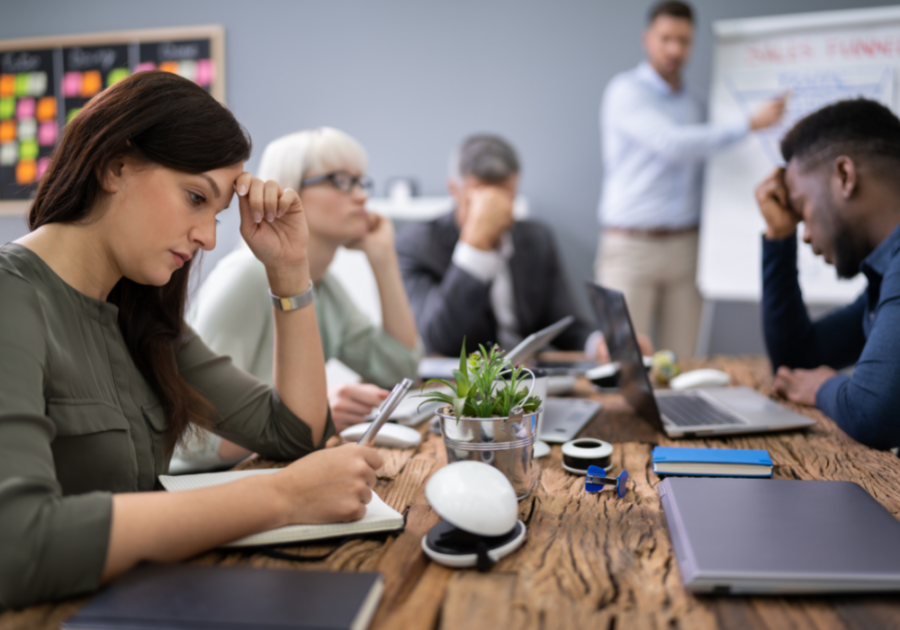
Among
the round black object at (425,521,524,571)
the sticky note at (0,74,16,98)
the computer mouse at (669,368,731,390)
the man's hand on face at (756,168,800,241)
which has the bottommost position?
the computer mouse at (669,368,731,390)

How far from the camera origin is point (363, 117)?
3174mm

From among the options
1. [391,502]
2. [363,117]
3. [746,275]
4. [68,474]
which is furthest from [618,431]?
[363,117]

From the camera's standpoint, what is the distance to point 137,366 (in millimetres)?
867

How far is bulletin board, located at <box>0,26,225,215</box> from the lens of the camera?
3.24m

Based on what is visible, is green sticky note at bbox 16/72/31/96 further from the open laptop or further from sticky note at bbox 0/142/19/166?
the open laptop

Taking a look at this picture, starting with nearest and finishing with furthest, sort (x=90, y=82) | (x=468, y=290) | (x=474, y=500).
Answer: (x=474, y=500) → (x=468, y=290) → (x=90, y=82)

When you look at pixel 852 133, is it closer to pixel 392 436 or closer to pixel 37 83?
pixel 392 436

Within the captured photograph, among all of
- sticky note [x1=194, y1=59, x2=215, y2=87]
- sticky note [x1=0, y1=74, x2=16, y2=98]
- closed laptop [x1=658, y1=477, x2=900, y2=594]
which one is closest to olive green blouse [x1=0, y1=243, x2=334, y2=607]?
closed laptop [x1=658, y1=477, x2=900, y2=594]

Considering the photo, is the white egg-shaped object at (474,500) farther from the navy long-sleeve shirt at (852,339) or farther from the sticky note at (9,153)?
the sticky note at (9,153)

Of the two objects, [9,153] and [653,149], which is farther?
[9,153]

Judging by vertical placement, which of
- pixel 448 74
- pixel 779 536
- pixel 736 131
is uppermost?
pixel 448 74

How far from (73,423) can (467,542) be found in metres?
0.44

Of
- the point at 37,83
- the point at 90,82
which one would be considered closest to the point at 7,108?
the point at 37,83

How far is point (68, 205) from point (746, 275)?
2.57 meters
